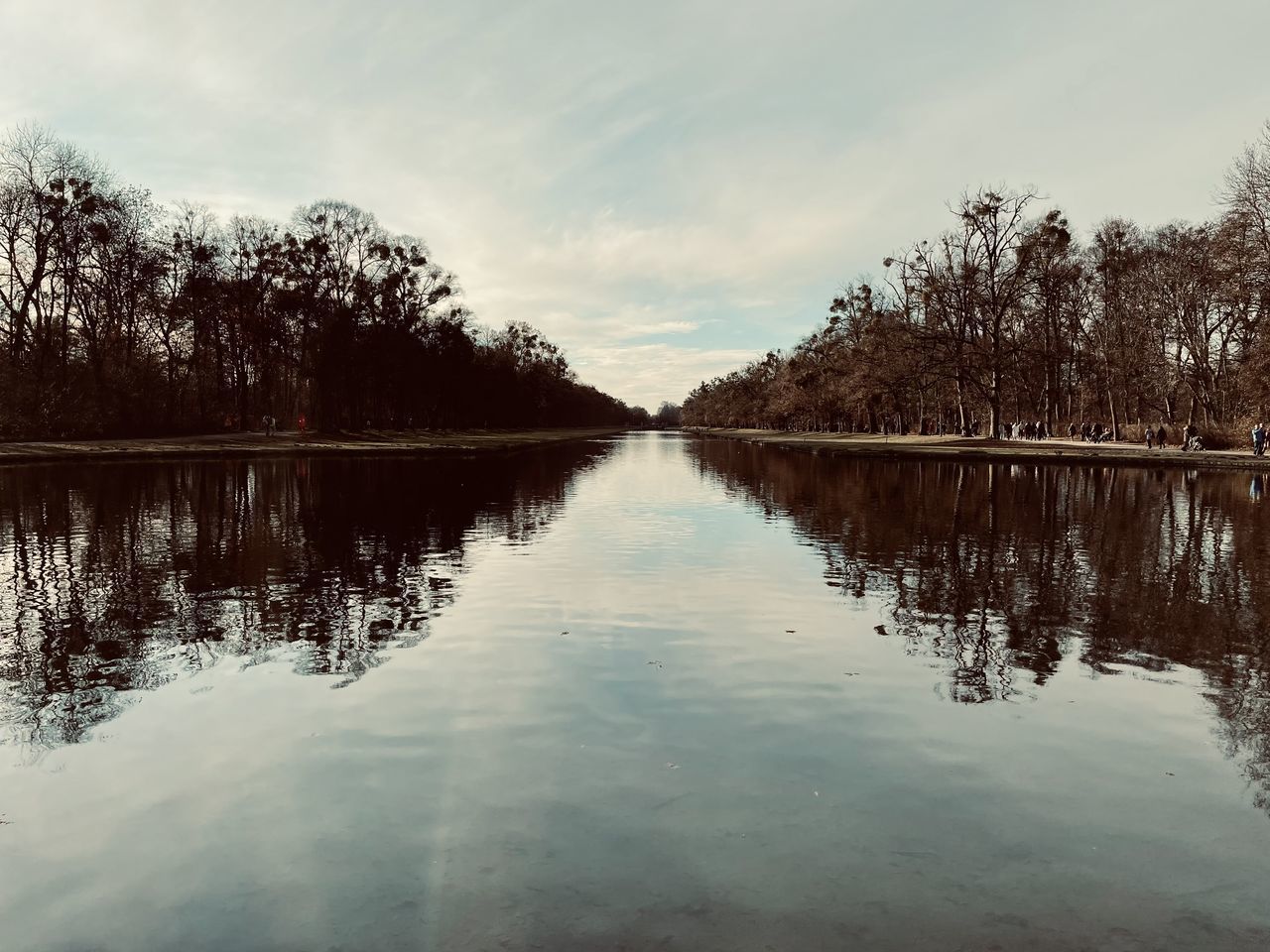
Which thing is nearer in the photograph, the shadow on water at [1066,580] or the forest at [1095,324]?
the shadow on water at [1066,580]

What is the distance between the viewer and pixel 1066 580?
40.7ft

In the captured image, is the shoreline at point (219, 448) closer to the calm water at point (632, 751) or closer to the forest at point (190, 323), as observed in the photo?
the forest at point (190, 323)

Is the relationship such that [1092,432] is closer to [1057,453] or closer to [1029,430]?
[1029,430]

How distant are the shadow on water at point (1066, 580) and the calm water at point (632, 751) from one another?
0.26ft

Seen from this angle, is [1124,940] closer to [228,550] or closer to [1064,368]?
[228,550]

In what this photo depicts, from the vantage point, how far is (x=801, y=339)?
109250mm

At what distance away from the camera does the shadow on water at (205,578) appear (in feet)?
26.3

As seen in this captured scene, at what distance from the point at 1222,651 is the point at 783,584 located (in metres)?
5.60

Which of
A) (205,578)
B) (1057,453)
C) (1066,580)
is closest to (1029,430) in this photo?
(1057,453)

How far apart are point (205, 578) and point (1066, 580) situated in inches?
536

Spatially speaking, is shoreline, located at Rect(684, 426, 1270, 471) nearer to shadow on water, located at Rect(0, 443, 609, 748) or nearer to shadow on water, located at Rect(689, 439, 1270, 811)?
shadow on water, located at Rect(689, 439, 1270, 811)

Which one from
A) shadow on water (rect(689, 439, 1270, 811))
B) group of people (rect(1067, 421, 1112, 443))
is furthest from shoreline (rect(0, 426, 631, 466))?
group of people (rect(1067, 421, 1112, 443))

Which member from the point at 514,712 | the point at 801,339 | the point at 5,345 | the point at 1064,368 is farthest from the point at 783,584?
the point at 801,339

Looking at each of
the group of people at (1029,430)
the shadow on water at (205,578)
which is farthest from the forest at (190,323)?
the group of people at (1029,430)
